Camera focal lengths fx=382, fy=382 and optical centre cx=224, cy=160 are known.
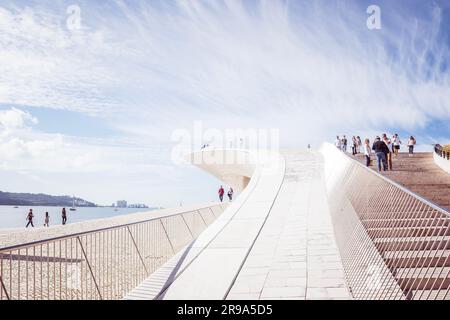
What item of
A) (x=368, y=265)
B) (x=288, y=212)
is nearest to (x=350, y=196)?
(x=288, y=212)

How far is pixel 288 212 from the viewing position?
40.2 feet

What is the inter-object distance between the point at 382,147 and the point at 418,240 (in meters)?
10.4

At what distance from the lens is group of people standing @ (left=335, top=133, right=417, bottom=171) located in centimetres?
1538

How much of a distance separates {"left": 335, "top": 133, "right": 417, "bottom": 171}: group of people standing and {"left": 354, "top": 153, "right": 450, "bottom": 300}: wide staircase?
1.27m

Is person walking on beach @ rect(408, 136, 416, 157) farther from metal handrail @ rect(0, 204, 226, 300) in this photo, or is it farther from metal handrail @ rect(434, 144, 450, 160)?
metal handrail @ rect(0, 204, 226, 300)

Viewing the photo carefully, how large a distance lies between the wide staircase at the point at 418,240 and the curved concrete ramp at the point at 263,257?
2.89 feet

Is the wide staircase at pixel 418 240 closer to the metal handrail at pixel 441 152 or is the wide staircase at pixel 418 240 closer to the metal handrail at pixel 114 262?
the metal handrail at pixel 441 152

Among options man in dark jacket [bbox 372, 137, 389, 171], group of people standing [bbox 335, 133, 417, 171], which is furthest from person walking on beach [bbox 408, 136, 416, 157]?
man in dark jacket [bbox 372, 137, 389, 171]

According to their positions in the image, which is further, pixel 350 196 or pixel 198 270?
pixel 350 196

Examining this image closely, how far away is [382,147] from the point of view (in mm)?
15367

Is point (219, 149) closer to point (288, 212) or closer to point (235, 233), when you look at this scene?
point (288, 212)
